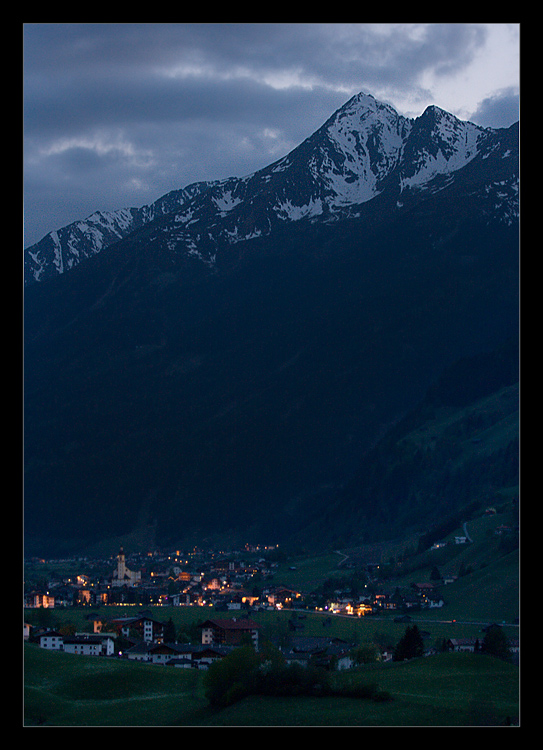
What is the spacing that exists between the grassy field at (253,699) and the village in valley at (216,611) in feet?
23.7

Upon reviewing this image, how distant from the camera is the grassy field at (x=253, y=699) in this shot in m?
51.5

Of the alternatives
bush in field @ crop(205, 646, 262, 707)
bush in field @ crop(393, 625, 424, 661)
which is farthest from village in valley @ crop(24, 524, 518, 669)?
bush in field @ crop(205, 646, 262, 707)

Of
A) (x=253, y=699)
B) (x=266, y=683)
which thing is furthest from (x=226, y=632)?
(x=253, y=699)

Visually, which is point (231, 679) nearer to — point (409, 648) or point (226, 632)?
point (409, 648)

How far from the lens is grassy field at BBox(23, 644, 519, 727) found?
2026 inches

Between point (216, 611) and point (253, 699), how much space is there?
3535 inches

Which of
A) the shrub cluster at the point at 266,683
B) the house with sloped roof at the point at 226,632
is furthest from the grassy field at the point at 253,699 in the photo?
the house with sloped roof at the point at 226,632

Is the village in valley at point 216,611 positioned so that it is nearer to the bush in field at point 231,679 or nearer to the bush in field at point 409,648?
the bush in field at point 409,648
